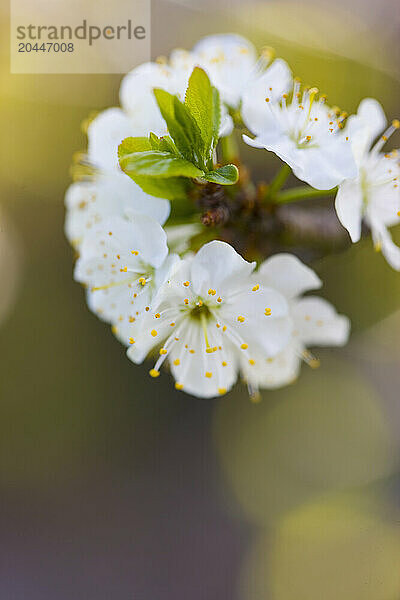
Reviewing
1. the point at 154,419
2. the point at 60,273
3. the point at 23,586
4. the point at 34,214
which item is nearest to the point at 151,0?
the point at 34,214

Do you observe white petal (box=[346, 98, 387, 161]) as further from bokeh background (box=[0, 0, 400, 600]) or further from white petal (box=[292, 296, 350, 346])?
bokeh background (box=[0, 0, 400, 600])

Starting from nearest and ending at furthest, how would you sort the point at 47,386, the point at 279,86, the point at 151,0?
the point at 279,86 < the point at 151,0 < the point at 47,386

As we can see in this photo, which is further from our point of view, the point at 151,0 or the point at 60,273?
the point at 60,273

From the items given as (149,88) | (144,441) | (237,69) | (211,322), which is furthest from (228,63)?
(144,441)

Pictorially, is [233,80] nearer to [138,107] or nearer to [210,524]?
[138,107]

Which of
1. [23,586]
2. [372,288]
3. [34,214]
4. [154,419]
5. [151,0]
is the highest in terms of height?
[151,0]
